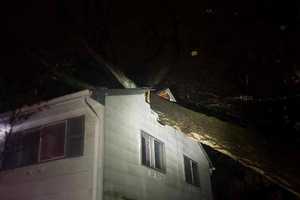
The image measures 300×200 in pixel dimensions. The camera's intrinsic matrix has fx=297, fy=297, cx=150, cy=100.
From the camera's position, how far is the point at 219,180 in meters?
23.5

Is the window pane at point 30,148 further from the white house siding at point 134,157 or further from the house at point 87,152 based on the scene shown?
the white house siding at point 134,157

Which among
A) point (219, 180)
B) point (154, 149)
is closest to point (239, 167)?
point (219, 180)

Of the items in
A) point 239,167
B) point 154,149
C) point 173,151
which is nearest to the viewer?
point 154,149

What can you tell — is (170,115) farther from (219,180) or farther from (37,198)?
(219,180)

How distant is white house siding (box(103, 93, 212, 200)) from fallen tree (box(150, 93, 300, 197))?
113 cm

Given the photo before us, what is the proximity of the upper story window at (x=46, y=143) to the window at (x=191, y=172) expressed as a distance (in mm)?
6192

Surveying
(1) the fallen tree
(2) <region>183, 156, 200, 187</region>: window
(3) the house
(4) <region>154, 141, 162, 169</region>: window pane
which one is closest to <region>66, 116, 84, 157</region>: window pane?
(3) the house

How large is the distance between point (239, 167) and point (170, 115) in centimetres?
1588

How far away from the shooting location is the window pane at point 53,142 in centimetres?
885

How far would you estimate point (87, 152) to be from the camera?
27.0ft

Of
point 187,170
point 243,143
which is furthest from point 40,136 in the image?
point 187,170

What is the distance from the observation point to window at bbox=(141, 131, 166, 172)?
1024cm

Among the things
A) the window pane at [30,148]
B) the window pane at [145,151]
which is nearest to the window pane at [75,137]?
the window pane at [30,148]

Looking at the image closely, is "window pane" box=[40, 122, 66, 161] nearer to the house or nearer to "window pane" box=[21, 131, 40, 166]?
the house
